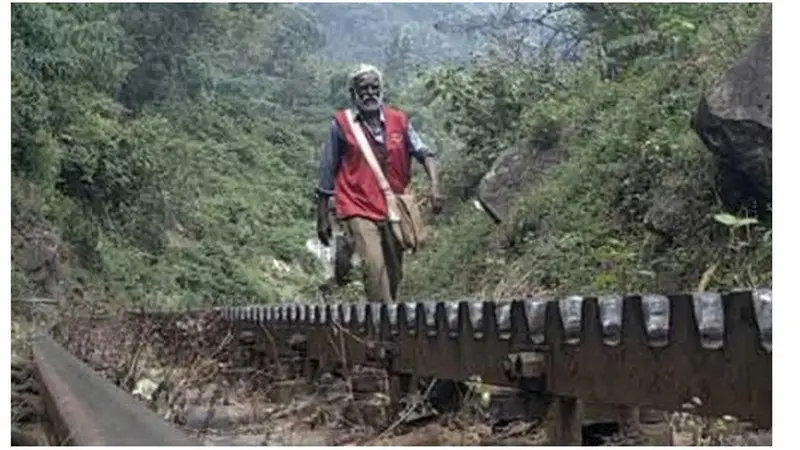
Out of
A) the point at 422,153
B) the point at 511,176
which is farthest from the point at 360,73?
the point at 511,176

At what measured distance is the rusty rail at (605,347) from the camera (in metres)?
2.41

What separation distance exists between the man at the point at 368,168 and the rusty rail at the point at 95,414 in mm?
2624

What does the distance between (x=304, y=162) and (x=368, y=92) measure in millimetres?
39265

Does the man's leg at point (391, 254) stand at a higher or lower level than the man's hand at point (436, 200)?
lower

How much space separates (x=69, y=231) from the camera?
2144 centimetres

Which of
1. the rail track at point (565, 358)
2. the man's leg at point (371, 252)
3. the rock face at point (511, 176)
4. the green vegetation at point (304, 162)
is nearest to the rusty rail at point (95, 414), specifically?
the rail track at point (565, 358)

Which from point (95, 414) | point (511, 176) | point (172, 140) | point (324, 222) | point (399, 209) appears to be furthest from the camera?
point (172, 140)

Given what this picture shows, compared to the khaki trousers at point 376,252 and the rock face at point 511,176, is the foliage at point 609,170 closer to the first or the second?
the rock face at point 511,176

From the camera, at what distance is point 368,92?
639cm

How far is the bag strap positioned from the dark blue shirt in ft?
0.15

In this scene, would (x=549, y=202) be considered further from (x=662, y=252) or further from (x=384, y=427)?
(x=384, y=427)

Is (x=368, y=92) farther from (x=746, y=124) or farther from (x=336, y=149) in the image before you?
(x=746, y=124)

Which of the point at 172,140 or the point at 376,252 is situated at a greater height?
the point at 172,140

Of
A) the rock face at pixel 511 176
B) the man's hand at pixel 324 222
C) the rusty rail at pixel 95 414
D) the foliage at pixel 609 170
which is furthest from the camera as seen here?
the rock face at pixel 511 176
